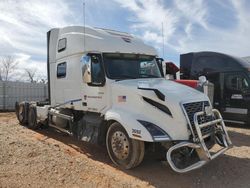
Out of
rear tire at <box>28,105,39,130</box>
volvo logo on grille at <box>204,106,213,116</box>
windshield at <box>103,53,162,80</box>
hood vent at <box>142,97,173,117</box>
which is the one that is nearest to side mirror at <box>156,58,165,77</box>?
windshield at <box>103,53,162,80</box>

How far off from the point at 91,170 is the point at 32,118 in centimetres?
580

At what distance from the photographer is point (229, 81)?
12.5 metres

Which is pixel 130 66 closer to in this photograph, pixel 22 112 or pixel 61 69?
pixel 61 69

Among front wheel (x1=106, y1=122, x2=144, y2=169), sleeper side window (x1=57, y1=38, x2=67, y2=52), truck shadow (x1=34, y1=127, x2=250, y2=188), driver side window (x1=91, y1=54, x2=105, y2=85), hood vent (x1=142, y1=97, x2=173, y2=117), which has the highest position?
sleeper side window (x1=57, y1=38, x2=67, y2=52)

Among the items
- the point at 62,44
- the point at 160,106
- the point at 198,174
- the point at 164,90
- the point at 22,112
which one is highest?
the point at 62,44

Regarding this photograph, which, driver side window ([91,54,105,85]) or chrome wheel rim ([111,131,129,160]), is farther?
driver side window ([91,54,105,85])

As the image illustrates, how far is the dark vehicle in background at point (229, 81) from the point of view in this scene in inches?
471

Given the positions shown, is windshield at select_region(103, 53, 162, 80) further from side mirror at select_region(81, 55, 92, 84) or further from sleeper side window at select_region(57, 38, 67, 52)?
sleeper side window at select_region(57, 38, 67, 52)

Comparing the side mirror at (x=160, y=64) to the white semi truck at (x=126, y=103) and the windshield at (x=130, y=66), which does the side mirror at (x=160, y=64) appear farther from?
the windshield at (x=130, y=66)

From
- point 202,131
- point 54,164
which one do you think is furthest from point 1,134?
point 202,131

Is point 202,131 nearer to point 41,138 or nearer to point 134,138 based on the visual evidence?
point 134,138

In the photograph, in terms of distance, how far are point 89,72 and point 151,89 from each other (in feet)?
5.19

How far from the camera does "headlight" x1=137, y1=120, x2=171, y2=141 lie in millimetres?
5324

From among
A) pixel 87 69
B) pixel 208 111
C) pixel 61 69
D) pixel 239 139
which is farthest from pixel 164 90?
pixel 239 139
